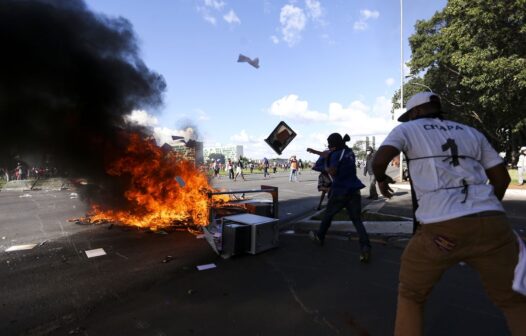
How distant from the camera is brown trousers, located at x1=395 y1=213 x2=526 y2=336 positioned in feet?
6.92

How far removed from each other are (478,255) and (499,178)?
67 centimetres

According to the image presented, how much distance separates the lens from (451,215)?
7.07 feet

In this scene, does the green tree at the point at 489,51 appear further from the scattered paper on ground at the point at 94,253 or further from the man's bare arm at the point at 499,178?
the scattered paper on ground at the point at 94,253

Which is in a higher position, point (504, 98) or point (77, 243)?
point (504, 98)

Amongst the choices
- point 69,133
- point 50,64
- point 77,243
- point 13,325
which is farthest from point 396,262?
point 50,64

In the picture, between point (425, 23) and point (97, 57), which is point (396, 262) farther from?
point (425, 23)

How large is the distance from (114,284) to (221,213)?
2.56 metres

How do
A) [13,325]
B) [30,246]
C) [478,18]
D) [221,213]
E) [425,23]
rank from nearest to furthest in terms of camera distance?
[13,325] → [30,246] → [221,213] → [478,18] → [425,23]

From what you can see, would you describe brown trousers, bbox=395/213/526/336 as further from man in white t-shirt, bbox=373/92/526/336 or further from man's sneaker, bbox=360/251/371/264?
man's sneaker, bbox=360/251/371/264

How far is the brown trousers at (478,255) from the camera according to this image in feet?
6.92

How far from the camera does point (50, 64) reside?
275 inches

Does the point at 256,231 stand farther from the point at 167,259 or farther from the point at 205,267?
the point at 167,259

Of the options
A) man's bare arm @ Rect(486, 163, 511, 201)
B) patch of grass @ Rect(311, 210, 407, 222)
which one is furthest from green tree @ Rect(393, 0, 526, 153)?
man's bare arm @ Rect(486, 163, 511, 201)

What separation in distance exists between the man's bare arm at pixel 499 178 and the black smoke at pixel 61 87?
22.5 feet
